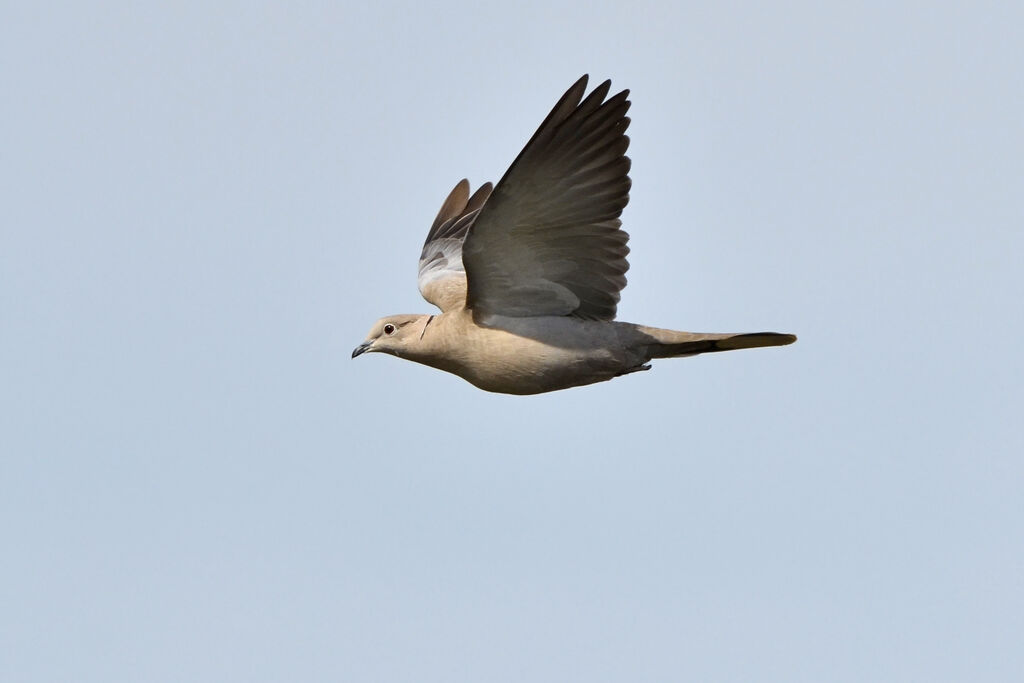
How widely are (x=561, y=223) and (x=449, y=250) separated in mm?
3457

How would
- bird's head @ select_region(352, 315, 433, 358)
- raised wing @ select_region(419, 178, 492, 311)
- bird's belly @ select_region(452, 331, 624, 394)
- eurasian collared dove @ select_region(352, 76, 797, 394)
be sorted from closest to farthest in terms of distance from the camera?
eurasian collared dove @ select_region(352, 76, 797, 394) → bird's belly @ select_region(452, 331, 624, 394) → bird's head @ select_region(352, 315, 433, 358) → raised wing @ select_region(419, 178, 492, 311)

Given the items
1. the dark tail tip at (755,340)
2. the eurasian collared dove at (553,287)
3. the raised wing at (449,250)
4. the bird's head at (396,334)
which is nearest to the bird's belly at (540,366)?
the eurasian collared dove at (553,287)

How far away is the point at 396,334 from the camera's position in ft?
43.6

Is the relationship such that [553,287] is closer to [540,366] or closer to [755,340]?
[540,366]

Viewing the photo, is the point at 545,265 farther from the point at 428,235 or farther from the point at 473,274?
the point at 428,235

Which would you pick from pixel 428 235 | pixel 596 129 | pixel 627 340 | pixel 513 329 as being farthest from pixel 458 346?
pixel 428 235

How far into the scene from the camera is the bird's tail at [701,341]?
1240 cm

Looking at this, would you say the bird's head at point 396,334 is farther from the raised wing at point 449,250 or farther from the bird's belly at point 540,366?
the raised wing at point 449,250

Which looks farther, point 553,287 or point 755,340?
point 553,287

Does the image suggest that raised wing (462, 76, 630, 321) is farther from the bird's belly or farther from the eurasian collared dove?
the bird's belly

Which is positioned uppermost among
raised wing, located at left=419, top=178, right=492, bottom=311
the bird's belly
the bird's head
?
raised wing, located at left=419, top=178, right=492, bottom=311

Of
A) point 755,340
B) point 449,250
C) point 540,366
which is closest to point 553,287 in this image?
point 540,366

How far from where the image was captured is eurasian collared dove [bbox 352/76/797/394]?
11781mm

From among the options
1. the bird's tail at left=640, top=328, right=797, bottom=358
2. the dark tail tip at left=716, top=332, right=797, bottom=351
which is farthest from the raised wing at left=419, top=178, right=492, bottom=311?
the dark tail tip at left=716, top=332, right=797, bottom=351
